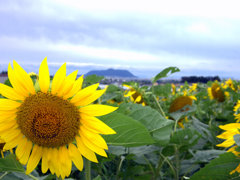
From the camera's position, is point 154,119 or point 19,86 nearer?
point 19,86

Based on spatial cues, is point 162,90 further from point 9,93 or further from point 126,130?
point 9,93

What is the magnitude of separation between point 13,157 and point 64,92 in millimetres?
299

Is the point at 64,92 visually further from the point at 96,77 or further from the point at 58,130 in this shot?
the point at 96,77

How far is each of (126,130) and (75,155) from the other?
0.62 feet

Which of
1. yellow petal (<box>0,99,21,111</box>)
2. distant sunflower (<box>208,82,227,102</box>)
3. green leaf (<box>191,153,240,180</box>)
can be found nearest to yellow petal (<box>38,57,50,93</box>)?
yellow petal (<box>0,99,21,111</box>)

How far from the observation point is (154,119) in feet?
3.35

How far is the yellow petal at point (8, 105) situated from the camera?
0.79 meters

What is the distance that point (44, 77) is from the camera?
773 mm

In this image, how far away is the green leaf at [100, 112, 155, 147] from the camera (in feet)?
2.61

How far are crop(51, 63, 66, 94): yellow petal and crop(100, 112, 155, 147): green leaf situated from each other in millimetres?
180

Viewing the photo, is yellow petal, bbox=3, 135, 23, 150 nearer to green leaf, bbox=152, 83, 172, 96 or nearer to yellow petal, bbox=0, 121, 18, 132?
yellow petal, bbox=0, 121, 18, 132

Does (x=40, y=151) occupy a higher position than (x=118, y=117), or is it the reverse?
(x=118, y=117)

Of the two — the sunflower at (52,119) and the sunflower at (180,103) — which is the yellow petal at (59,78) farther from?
the sunflower at (180,103)

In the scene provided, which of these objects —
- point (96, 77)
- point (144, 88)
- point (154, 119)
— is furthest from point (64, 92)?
point (144, 88)
